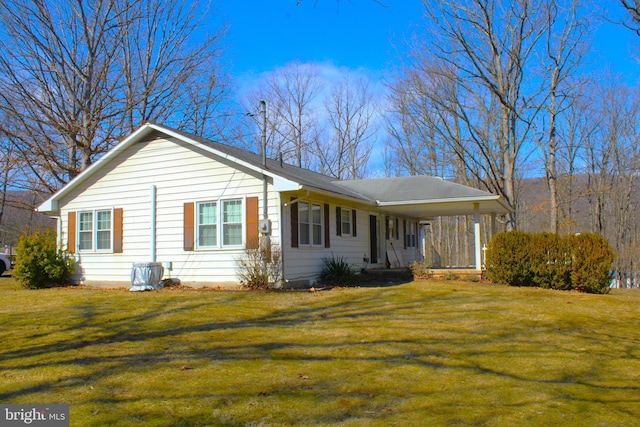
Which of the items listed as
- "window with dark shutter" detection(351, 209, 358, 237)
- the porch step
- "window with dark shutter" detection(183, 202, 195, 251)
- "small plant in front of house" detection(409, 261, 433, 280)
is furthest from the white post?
"small plant in front of house" detection(409, 261, 433, 280)

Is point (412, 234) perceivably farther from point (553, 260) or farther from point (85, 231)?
point (85, 231)

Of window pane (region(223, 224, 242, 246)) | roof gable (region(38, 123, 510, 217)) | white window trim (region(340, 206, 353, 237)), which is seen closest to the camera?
roof gable (region(38, 123, 510, 217))

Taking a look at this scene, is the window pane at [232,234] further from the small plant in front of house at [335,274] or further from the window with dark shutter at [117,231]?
the window with dark shutter at [117,231]

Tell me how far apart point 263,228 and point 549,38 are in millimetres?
15429

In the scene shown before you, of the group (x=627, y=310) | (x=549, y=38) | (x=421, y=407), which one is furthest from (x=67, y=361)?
(x=549, y=38)

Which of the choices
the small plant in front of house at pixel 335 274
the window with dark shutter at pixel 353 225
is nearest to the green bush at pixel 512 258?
the small plant in front of house at pixel 335 274

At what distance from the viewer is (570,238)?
13.9 m

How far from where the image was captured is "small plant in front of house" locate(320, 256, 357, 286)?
14.3 meters

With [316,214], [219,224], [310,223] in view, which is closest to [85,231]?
[219,224]

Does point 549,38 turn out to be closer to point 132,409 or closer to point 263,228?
point 263,228

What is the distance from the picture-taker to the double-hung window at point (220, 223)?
13164 mm

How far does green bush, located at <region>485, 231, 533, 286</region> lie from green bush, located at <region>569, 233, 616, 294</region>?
1183 mm

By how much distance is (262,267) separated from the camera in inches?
492

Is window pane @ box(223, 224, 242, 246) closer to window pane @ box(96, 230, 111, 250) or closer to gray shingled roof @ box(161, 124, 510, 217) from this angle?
gray shingled roof @ box(161, 124, 510, 217)
